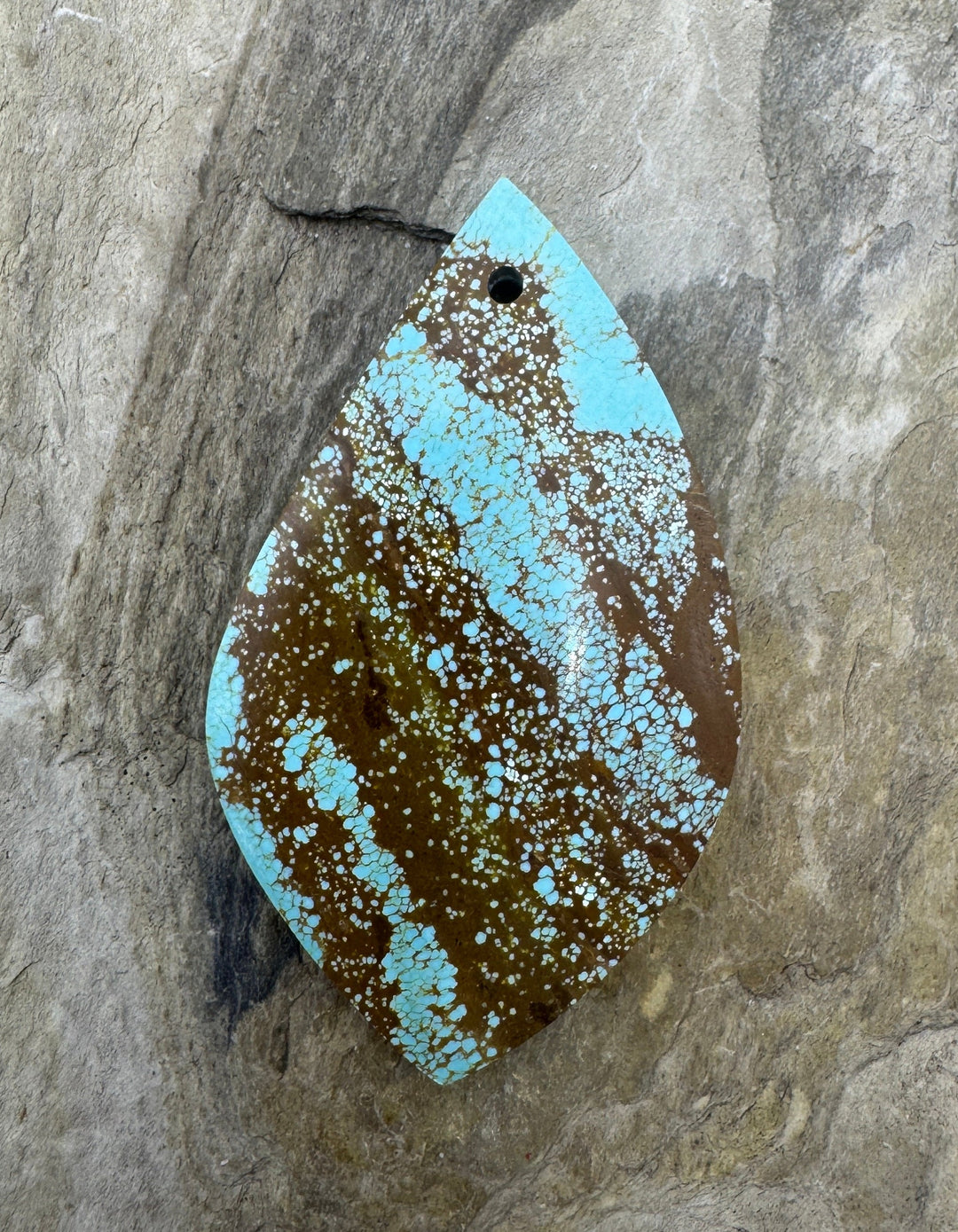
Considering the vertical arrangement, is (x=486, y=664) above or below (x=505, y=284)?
below

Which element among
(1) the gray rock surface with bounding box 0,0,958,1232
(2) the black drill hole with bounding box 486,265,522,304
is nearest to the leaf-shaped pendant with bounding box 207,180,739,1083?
(2) the black drill hole with bounding box 486,265,522,304

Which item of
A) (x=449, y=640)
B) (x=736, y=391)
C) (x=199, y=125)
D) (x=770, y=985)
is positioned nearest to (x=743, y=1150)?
(x=770, y=985)

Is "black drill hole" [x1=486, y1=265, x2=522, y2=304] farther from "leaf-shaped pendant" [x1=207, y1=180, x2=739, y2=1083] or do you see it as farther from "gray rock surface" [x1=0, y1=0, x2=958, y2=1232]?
"gray rock surface" [x1=0, y1=0, x2=958, y2=1232]

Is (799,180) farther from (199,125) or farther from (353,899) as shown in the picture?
(353,899)

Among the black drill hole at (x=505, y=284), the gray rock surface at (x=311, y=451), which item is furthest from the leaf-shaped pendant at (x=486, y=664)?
the gray rock surface at (x=311, y=451)
